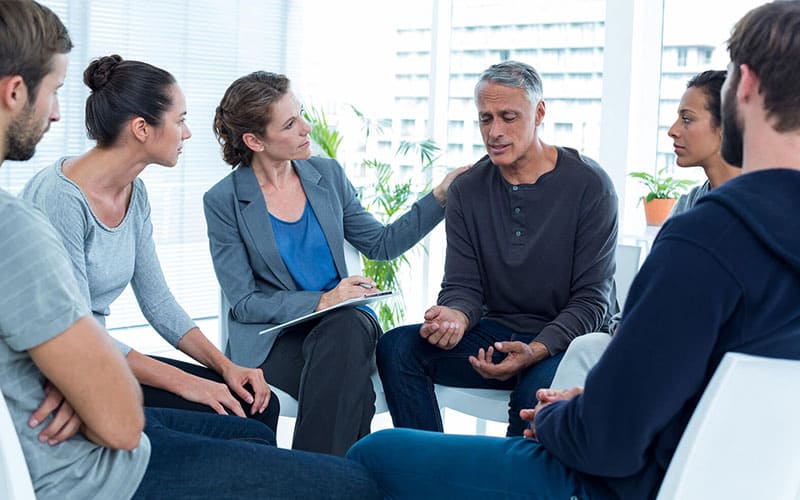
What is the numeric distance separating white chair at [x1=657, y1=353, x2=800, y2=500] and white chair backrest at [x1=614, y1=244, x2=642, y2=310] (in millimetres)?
1825

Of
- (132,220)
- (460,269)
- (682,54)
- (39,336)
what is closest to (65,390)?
(39,336)

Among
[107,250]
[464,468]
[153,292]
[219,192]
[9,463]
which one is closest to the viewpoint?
[9,463]

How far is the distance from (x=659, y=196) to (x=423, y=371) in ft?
5.44

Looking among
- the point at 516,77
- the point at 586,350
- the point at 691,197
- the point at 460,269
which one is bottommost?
the point at 586,350

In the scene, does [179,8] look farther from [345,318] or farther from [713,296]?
[713,296]

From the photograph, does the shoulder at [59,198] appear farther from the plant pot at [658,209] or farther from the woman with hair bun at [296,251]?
the plant pot at [658,209]

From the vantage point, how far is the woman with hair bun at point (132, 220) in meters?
2.15

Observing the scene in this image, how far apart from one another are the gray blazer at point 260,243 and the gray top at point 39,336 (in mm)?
1283

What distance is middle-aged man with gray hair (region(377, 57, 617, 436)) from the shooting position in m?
2.54

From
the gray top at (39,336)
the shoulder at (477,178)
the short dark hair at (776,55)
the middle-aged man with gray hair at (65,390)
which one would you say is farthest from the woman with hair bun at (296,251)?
the short dark hair at (776,55)

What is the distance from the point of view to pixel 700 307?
1154 millimetres

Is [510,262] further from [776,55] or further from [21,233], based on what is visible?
[21,233]

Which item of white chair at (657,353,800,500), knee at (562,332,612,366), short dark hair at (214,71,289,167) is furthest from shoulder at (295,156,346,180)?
white chair at (657,353,800,500)

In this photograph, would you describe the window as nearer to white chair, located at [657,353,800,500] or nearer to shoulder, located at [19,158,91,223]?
shoulder, located at [19,158,91,223]
